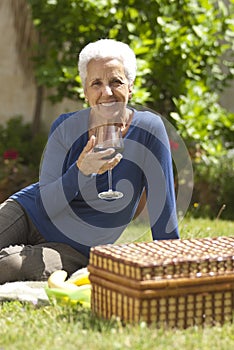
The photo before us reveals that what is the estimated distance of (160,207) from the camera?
4492mm

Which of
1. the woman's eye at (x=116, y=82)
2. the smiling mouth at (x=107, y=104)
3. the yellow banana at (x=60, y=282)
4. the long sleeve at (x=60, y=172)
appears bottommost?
the yellow banana at (x=60, y=282)

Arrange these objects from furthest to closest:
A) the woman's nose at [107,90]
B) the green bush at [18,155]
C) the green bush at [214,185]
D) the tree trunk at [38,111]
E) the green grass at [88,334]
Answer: the tree trunk at [38,111], the green bush at [18,155], the green bush at [214,185], the woman's nose at [107,90], the green grass at [88,334]

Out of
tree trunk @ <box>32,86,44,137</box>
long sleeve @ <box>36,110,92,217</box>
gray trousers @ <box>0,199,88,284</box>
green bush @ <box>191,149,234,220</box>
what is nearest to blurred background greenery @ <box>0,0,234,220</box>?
green bush @ <box>191,149,234,220</box>

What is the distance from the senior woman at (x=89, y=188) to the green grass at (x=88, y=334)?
2.69ft

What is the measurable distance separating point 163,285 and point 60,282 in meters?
0.88

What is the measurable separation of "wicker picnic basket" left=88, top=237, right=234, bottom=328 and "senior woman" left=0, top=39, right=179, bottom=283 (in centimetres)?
89

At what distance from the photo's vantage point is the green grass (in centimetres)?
311

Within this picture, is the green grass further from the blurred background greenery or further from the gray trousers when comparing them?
the blurred background greenery

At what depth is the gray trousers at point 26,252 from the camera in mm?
4529

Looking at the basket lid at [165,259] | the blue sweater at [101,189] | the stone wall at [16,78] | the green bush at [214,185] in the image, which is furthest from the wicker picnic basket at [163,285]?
the stone wall at [16,78]

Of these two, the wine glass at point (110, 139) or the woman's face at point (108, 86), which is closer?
the wine glass at point (110, 139)

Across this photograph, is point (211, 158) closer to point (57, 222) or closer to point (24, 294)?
point (57, 222)

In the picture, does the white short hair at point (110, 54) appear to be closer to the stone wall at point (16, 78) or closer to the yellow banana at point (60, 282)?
the yellow banana at point (60, 282)

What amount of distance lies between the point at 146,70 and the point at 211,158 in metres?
1.25
